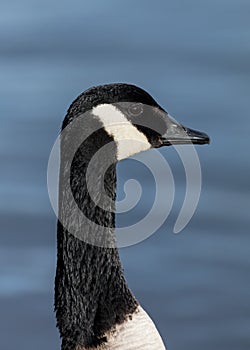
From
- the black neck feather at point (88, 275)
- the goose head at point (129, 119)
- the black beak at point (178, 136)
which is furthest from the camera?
the black beak at point (178, 136)

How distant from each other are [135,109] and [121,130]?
0.13m

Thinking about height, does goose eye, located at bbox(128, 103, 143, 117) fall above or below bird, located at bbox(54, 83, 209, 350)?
above

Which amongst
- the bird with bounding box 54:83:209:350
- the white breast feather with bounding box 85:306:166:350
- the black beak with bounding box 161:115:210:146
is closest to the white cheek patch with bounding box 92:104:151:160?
the bird with bounding box 54:83:209:350

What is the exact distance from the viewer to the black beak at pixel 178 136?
6207 mm

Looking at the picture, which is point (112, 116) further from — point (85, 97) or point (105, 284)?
point (105, 284)

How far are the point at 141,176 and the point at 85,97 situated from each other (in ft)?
11.1

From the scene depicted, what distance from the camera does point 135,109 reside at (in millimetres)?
6062

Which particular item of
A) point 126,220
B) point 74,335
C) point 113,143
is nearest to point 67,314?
point 74,335

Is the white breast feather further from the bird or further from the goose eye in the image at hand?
the goose eye

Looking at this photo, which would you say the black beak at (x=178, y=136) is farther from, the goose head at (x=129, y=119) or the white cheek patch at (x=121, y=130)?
the white cheek patch at (x=121, y=130)

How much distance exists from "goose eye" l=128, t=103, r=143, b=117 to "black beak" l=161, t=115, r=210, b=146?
195mm

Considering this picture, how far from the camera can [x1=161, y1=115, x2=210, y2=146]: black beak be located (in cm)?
621

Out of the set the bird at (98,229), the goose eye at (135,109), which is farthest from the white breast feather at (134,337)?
the goose eye at (135,109)

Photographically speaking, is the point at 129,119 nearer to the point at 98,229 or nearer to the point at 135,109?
the point at 135,109
